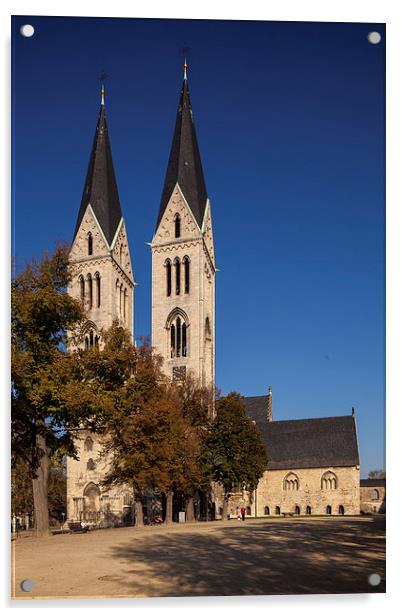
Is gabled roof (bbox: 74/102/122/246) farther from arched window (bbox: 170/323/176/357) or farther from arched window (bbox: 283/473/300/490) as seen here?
arched window (bbox: 283/473/300/490)

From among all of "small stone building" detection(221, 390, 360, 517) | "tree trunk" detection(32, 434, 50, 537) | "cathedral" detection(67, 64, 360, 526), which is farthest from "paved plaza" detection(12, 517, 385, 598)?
"small stone building" detection(221, 390, 360, 517)

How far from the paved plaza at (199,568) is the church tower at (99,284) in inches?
1001

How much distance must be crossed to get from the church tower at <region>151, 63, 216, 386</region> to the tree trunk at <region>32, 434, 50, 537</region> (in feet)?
80.6

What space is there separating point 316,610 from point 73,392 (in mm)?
7846

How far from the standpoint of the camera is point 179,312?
137ft

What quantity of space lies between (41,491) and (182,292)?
91.2 feet

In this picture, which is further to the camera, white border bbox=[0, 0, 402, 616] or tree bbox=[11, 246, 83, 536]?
tree bbox=[11, 246, 83, 536]

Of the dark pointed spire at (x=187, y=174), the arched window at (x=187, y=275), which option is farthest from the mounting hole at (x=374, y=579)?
the arched window at (x=187, y=275)

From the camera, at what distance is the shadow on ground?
317 inches

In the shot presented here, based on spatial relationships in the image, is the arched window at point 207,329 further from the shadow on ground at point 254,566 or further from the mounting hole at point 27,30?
the mounting hole at point 27,30

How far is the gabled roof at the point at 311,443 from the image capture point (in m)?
44.0

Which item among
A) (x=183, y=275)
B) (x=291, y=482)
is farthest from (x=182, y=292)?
(x=291, y=482)
